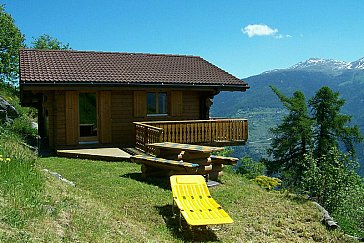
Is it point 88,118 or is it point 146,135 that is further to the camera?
point 88,118

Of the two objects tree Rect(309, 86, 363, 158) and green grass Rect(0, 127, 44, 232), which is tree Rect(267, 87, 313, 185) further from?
green grass Rect(0, 127, 44, 232)

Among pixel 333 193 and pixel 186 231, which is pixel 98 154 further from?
pixel 333 193

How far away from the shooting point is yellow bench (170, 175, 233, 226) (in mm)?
6602

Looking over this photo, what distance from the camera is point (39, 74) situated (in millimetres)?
14703

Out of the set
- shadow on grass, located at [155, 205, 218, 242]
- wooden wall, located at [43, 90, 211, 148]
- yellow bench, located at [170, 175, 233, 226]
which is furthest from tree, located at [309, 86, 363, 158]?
shadow on grass, located at [155, 205, 218, 242]

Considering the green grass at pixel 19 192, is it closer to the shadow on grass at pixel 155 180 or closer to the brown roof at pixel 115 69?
the shadow on grass at pixel 155 180

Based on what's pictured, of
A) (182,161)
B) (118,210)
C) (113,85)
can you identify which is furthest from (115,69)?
(118,210)

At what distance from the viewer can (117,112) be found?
53.3 ft

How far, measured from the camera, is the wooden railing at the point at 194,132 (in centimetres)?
1436

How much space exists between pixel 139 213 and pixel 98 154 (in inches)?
250

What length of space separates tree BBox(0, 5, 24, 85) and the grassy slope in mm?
37489

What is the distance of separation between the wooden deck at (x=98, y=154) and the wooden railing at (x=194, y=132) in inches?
40.3

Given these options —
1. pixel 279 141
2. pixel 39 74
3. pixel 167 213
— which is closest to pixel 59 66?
pixel 39 74

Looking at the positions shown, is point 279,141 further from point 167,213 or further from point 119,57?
point 167,213
